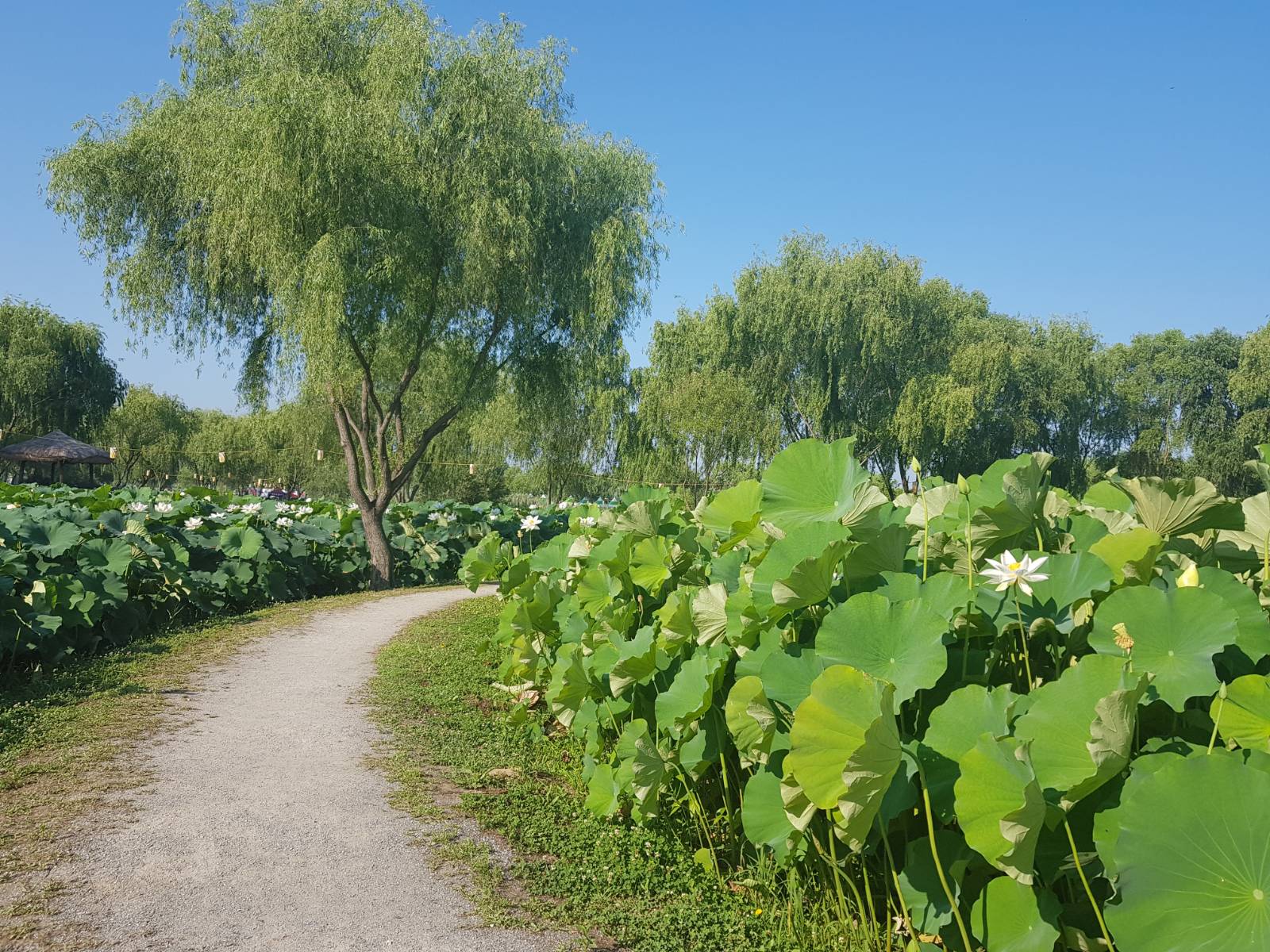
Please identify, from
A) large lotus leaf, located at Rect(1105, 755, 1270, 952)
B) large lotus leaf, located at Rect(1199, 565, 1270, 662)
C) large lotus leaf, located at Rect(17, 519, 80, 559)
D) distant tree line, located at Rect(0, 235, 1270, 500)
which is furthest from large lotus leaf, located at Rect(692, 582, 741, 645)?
distant tree line, located at Rect(0, 235, 1270, 500)

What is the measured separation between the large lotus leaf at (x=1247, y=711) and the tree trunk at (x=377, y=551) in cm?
1181

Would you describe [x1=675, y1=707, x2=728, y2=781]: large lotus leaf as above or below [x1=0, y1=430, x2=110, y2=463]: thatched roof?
below

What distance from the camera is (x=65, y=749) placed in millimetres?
4574

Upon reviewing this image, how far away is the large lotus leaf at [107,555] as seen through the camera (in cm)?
707

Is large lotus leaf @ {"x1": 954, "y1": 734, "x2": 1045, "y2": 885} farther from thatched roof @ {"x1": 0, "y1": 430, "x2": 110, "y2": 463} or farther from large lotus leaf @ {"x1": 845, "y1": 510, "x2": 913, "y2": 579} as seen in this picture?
thatched roof @ {"x1": 0, "y1": 430, "x2": 110, "y2": 463}

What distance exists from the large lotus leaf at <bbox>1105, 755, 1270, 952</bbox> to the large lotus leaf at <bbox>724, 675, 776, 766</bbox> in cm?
121

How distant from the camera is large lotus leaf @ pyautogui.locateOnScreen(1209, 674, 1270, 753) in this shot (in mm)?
1848

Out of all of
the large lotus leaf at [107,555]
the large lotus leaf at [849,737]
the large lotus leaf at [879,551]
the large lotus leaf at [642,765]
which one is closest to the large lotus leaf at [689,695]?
the large lotus leaf at [642,765]

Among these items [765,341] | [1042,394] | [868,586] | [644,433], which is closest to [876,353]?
[765,341]

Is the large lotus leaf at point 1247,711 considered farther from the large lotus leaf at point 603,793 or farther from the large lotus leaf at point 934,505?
the large lotus leaf at point 603,793

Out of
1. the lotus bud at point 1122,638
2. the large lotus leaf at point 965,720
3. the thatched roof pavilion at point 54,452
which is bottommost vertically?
the large lotus leaf at point 965,720

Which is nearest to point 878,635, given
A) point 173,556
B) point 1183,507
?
point 1183,507

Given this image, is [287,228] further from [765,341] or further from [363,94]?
[765,341]

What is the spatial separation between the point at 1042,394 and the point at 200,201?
107 ft
